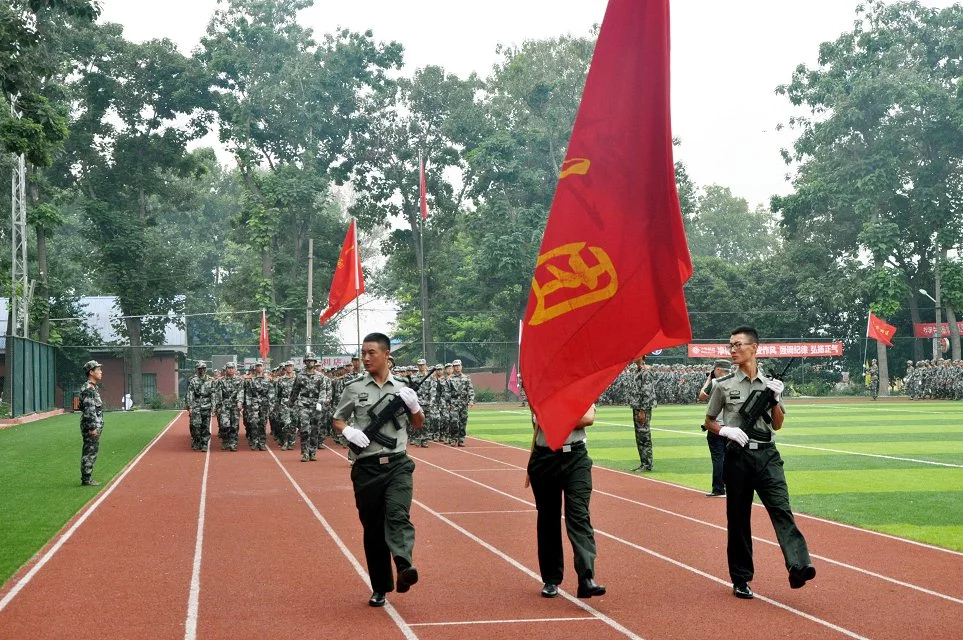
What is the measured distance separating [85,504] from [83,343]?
41329 millimetres

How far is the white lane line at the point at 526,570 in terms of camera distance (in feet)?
23.5

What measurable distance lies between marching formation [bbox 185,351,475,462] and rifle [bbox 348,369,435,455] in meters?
15.0

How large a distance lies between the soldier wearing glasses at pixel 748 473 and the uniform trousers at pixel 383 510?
7.47ft

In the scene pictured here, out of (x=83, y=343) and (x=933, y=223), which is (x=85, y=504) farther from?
(x=933, y=223)

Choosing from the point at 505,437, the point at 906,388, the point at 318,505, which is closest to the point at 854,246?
the point at 906,388

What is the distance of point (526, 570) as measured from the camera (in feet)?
30.6

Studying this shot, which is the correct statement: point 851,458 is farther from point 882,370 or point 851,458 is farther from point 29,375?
point 882,370

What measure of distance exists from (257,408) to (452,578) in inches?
656

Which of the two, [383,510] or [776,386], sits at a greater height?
[776,386]

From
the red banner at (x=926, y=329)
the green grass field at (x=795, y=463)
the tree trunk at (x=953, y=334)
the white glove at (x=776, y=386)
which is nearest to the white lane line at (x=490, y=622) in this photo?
the white glove at (x=776, y=386)

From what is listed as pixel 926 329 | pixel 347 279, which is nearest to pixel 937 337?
pixel 926 329

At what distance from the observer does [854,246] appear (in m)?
62.2

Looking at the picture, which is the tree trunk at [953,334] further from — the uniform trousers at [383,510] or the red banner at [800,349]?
the uniform trousers at [383,510]

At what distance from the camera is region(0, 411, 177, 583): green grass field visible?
11516 mm
